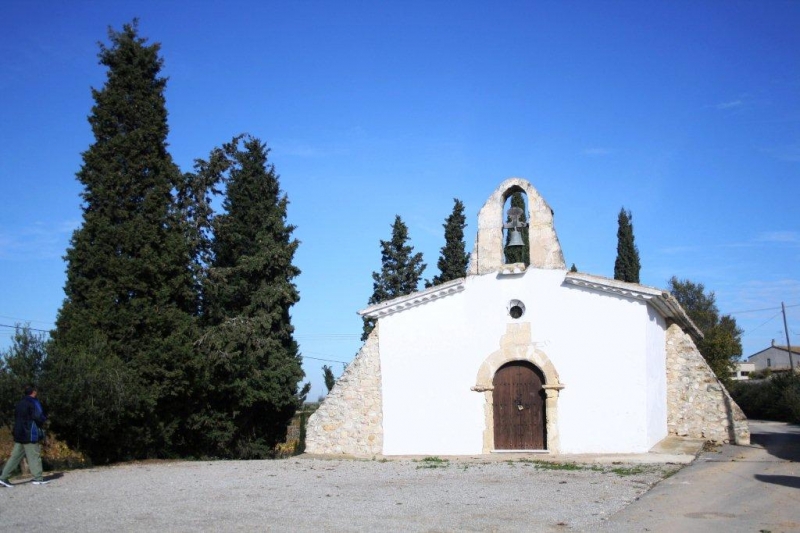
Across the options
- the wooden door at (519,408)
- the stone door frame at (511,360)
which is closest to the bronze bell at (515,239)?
the stone door frame at (511,360)

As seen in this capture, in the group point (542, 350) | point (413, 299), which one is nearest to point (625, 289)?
point (542, 350)

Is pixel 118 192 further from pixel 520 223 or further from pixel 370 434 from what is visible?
pixel 520 223

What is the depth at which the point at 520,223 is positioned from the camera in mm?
17531

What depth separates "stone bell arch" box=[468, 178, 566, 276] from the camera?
56.2 feet

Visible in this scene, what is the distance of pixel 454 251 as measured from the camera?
3059cm

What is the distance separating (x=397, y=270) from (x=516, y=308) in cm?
1389

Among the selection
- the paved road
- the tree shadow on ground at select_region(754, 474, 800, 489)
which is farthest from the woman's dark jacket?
the tree shadow on ground at select_region(754, 474, 800, 489)

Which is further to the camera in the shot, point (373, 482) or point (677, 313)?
point (677, 313)

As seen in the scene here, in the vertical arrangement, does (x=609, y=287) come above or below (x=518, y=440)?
above

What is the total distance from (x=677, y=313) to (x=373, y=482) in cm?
983

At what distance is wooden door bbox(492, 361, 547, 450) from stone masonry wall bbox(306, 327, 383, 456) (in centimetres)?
296

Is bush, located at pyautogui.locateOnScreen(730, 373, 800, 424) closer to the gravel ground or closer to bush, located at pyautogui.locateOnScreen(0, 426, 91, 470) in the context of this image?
the gravel ground

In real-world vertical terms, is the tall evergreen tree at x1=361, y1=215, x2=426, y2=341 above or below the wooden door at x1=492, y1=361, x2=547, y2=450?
above

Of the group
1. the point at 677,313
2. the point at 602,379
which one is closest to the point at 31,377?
the point at 602,379
